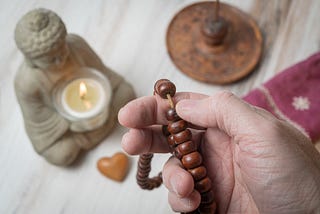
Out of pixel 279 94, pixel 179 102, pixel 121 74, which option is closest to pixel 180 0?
pixel 121 74

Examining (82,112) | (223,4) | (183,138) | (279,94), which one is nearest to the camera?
(183,138)

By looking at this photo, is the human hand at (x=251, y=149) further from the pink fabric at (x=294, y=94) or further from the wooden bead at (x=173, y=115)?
the pink fabric at (x=294, y=94)

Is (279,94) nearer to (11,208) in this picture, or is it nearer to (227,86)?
(227,86)

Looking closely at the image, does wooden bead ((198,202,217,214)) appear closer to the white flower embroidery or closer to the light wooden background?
the light wooden background

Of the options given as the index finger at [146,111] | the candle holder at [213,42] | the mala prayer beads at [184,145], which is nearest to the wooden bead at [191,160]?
the mala prayer beads at [184,145]

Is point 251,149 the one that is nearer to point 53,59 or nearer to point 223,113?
point 223,113

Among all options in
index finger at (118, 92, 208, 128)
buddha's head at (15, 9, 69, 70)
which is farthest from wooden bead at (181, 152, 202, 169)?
buddha's head at (15, 9, 69, 70)

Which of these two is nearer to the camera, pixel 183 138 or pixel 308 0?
pixel 183 138
